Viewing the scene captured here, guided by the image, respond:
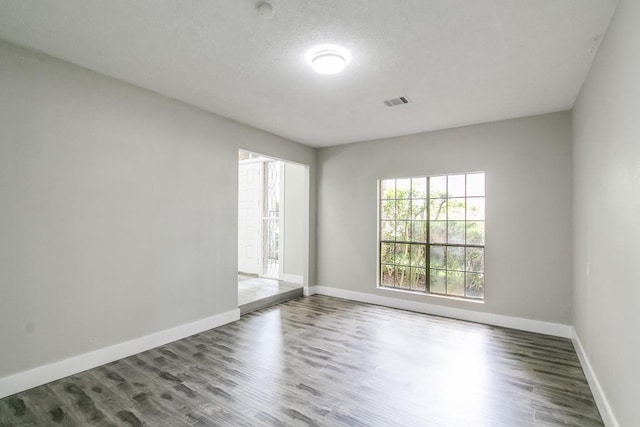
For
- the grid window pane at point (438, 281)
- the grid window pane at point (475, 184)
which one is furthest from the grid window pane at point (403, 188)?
the grid window pane at point (438, 281)

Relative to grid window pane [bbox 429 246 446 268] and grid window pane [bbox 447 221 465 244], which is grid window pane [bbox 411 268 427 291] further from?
grid window pane [bbox 447 221 465 244]

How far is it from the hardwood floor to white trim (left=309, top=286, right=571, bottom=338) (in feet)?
0.53

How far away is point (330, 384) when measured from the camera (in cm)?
261

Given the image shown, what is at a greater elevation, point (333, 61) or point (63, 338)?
point (333, 61)

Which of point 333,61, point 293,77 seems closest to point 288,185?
point 293,77

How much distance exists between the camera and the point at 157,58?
263 cm

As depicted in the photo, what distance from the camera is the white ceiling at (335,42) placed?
1998 millimetres

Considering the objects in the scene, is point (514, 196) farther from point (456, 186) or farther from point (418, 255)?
point (418, 255)

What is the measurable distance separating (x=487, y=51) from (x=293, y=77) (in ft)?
5.30

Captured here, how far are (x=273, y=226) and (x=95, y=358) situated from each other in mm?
4280

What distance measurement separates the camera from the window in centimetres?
444

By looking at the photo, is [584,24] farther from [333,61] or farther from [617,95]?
[333,61]

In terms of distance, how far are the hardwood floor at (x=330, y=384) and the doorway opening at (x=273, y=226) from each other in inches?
84.2

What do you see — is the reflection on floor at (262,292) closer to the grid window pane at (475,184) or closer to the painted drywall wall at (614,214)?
the grid window pane at (475,184)
